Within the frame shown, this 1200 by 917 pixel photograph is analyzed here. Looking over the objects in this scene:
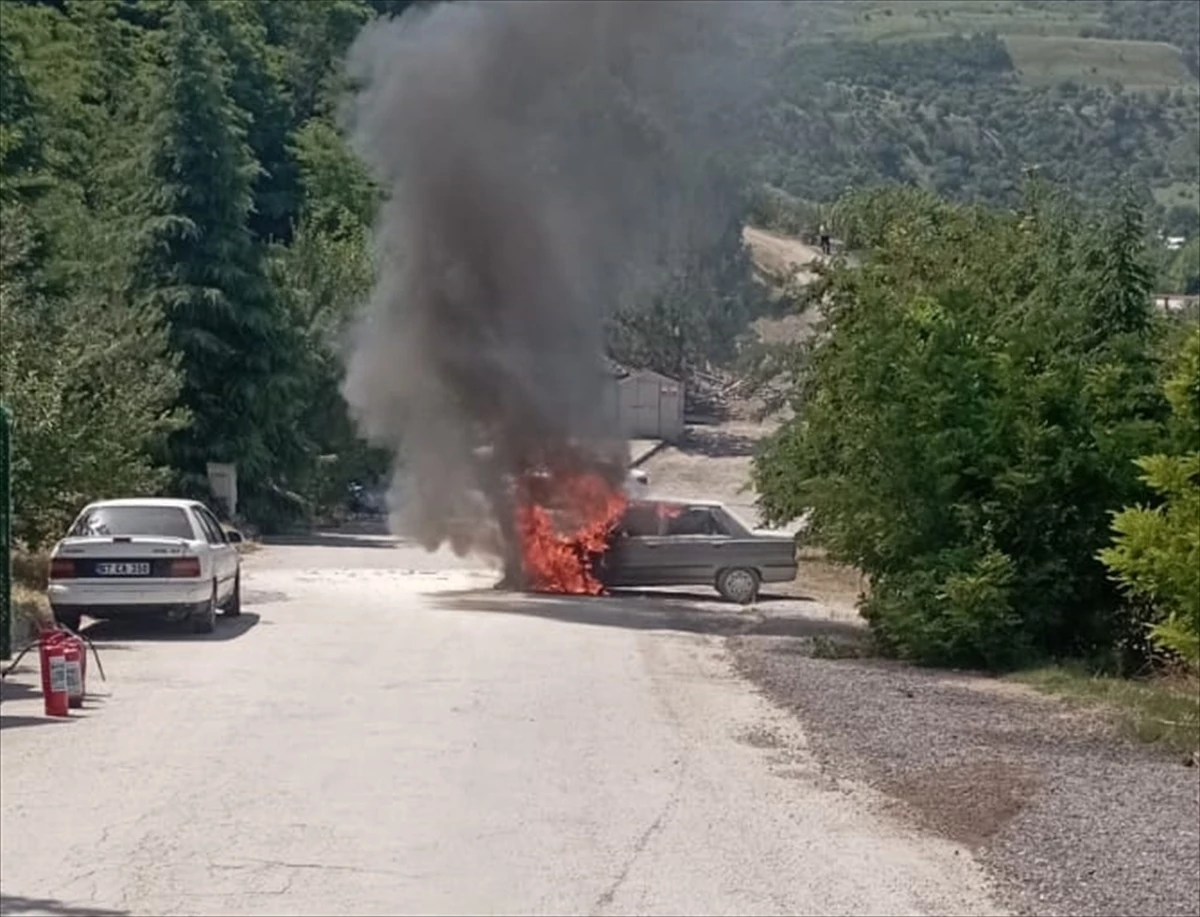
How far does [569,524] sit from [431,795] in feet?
60.7

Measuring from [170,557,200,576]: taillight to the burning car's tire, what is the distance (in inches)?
445

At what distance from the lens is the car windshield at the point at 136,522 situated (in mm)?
23656

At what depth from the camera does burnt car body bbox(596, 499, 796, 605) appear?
105 ft

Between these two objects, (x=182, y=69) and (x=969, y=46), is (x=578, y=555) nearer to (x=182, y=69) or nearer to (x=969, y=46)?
(x=182, y=69)

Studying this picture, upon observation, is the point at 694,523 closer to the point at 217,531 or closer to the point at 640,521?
the point at 640,521

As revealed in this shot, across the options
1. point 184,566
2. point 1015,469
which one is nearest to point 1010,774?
point 1015,469

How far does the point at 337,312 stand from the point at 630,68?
84.5 ft

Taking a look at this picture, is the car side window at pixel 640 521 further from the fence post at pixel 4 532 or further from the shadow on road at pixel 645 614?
the fence post at pixel 4 532

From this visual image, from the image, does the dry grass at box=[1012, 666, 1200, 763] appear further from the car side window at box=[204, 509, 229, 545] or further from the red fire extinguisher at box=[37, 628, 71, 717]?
the car side window at box=[204, 509, 229, 545]

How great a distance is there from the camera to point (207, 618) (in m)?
23.7

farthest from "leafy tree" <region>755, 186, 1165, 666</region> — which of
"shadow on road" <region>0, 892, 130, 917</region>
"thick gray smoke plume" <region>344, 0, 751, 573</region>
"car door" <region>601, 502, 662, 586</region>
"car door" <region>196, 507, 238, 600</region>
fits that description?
"shadow on road" <region>0, 892, 130, 917</region>

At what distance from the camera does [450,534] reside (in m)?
33.7

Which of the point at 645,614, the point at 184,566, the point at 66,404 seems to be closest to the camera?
the point at 184,566

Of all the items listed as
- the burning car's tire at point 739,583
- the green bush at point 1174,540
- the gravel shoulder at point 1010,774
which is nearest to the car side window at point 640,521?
the burning car's tire at point 739,583
